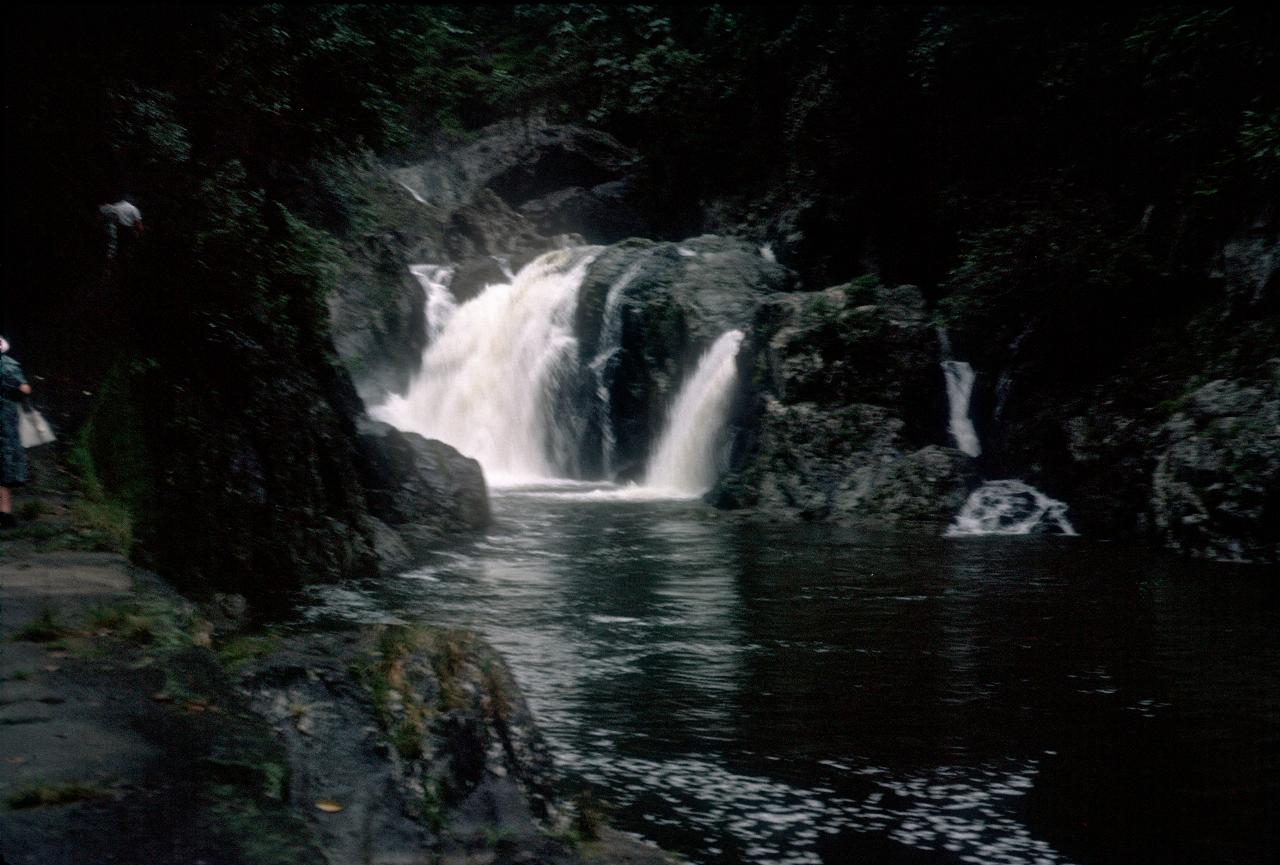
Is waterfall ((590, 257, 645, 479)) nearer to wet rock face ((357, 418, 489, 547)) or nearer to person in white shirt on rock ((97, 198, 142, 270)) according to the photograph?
wet rock face ((357, 418, 489, 547))

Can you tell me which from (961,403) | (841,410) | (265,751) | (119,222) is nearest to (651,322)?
(841,410)

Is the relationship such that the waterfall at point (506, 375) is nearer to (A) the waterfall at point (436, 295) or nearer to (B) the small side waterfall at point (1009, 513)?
(A) the waterfall at point (436, 295)

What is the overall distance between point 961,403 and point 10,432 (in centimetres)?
1541

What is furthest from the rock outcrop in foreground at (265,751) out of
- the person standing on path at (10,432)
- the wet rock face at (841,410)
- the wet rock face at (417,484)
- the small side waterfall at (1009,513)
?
the wet rock face at (841,410)

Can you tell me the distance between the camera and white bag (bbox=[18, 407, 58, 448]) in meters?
7.91

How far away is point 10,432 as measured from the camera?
7.31 m

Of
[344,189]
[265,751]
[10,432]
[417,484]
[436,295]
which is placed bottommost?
[265,751]

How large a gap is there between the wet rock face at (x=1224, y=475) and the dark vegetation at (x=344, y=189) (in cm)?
197

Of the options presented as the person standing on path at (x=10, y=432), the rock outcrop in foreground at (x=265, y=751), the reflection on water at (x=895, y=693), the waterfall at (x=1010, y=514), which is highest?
the person standing on path at (x=10, y=432)

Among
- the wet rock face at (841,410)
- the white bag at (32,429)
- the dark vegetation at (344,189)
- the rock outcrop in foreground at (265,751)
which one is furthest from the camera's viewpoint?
the wet rock face at (841,410)

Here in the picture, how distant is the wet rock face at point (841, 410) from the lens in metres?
16.2

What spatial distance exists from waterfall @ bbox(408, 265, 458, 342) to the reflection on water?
13.7 metres

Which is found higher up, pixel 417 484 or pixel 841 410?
pixel 841 410

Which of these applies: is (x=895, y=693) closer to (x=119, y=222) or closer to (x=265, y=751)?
(x=265, y=751)
